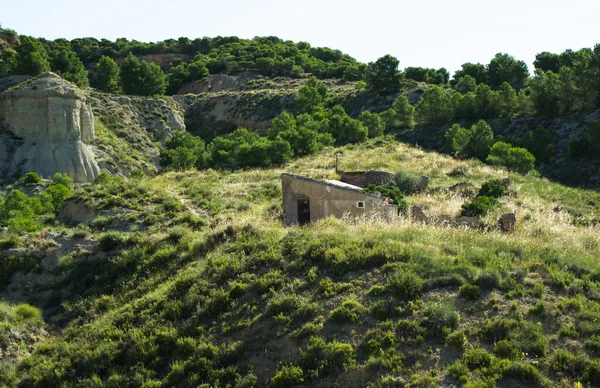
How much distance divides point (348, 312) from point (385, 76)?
69817mm

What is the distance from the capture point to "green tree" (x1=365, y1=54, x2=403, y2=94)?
7806 cm

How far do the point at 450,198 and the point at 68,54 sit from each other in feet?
207

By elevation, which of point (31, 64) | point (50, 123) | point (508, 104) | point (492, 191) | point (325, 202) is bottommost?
point (492, 191)

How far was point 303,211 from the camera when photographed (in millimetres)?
21234

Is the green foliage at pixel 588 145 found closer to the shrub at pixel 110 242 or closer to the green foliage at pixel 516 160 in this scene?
the green foliage at pixel 516 160

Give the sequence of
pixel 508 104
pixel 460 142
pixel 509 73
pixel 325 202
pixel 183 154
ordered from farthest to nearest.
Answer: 1. pixel 509 73
2. pixel 508 104
3. pixel 183 154
4. pixel 460 142
5. pixel 325 202

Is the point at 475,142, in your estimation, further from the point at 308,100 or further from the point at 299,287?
the point at 299,287

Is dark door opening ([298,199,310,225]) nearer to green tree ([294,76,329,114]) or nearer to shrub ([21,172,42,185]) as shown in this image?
shrub ([21,172,42,185])

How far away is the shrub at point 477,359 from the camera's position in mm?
9602

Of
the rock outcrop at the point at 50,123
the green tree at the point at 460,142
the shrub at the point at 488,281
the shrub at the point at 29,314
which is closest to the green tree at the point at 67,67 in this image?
the rock outcrop at the point at 50,123

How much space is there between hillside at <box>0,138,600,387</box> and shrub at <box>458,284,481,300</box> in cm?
3

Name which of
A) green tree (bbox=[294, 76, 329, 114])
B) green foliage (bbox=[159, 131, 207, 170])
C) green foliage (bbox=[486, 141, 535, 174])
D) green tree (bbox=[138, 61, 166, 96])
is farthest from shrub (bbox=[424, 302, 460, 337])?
green tree (bbox=[138, 61, 166, 96])

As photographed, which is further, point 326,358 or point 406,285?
point 406,285

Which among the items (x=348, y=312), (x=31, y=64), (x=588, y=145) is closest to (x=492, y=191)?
(x=348, y=312)
